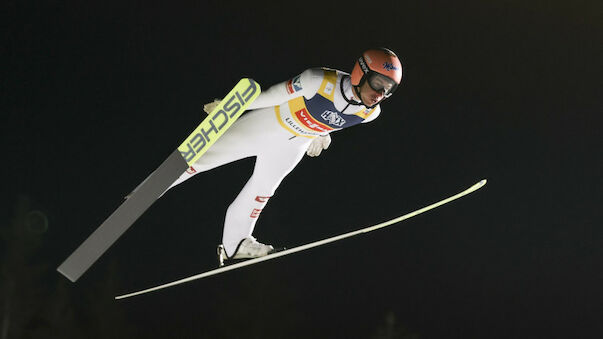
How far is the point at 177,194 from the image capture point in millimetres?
6957

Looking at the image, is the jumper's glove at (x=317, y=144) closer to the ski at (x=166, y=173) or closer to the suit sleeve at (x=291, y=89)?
the suit sleeve at (x=291, y=89)

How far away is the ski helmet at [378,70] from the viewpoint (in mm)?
3160

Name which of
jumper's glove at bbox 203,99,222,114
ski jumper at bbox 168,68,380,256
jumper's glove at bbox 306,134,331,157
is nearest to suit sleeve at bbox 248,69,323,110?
ski jumper at bbox 168,68,380,256

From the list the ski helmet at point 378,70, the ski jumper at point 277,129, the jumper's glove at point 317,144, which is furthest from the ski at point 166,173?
the jumper's glove at point 317,144

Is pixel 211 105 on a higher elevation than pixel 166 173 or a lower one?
higher

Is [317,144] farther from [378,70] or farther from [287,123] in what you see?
[378,70]

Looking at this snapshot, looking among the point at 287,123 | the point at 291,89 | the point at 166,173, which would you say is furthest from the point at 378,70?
the point at 166,173

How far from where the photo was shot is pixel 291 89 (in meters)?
3.27

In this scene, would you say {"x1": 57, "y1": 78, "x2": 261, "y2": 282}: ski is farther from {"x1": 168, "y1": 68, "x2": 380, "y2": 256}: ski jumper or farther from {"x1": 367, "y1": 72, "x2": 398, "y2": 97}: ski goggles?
{"x1": 367, "y1": 72, "x2": 398, "y2": 97}: ski goggles

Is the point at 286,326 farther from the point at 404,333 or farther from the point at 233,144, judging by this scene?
the point at 233,144

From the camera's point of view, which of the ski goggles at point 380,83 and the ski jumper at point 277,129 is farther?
the ski jumper at point 277,129

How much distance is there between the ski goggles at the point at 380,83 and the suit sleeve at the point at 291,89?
241 mm

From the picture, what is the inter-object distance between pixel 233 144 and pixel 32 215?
6444 millimetres

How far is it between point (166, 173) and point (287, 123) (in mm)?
649
